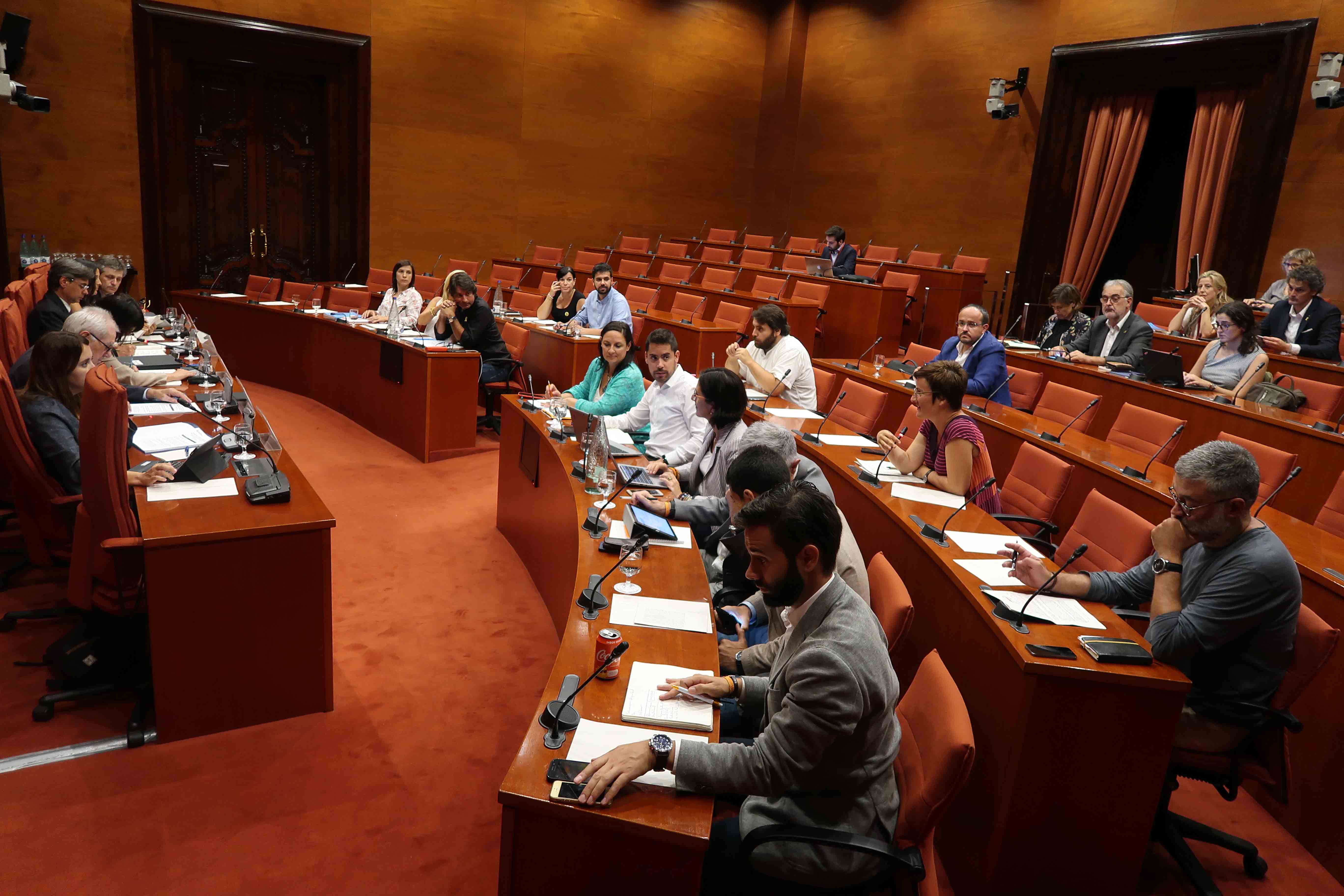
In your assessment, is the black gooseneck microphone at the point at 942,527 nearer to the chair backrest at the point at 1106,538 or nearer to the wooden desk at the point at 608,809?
the chair backrest at the point at 1106,538

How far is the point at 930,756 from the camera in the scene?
1842 mm

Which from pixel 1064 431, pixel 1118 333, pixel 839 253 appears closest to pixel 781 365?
pixel 1064 431

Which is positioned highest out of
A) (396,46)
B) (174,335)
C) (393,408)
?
(396,46)

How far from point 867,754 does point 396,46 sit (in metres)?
10.7

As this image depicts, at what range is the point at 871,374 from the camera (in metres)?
5.86

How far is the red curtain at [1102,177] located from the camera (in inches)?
378

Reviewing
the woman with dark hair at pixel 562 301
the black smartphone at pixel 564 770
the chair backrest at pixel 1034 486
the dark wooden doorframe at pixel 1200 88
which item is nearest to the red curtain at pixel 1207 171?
the dark wooden doorframe at pixel 1200 88

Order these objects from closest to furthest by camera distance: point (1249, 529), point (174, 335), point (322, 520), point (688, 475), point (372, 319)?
point (1249, 529) < point (322, 520) < point (688, 475) < point (174, 335) < point (372, 319)

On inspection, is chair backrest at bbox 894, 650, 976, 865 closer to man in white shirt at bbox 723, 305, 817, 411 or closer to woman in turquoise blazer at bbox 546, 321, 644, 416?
woman in turquoise blazer at bbox 546, 321, 644, 416

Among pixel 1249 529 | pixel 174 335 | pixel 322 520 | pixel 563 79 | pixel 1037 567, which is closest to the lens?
pixel 1249 529

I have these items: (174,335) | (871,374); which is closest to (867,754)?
(871,374)

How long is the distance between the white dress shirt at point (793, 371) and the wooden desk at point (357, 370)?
221cm

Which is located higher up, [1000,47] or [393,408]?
[1000,47]

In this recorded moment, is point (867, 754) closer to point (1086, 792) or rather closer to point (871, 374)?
point (1086, 792)
